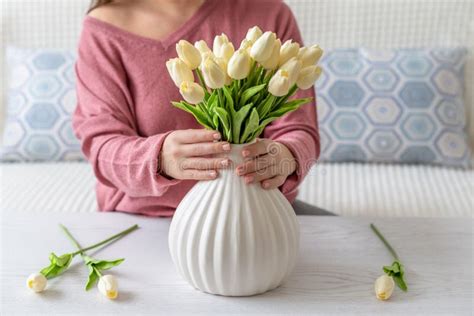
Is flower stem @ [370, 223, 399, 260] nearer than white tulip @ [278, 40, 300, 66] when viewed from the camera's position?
No

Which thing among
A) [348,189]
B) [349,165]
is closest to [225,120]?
[348,189]

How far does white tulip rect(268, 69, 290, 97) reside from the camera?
81 cm

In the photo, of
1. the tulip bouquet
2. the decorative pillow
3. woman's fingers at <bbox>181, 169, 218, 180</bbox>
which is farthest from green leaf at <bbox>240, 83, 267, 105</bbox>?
the decorative pillow

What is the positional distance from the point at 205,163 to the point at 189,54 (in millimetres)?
158

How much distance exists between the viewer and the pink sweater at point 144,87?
1.25 meters

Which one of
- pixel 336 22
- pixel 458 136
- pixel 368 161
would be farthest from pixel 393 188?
pixel 336 22

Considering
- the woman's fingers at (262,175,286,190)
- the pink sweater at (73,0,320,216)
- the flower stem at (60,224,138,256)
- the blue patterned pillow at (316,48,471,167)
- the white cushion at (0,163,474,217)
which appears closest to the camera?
the woman's fingers at (262,175,286,190)

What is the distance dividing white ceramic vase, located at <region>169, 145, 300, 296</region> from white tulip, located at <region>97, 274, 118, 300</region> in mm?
97

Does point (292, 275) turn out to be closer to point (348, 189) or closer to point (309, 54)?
point (309, 54)

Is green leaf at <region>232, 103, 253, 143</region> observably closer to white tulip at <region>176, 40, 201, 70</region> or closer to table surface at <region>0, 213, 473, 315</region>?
white tulip at <region>176, 40, 201, 70</region>

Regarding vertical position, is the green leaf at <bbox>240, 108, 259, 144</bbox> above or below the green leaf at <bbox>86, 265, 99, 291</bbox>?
above

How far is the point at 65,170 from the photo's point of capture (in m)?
2.12

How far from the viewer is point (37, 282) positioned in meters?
0.93

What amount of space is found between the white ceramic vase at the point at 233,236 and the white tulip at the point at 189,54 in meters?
0.13
